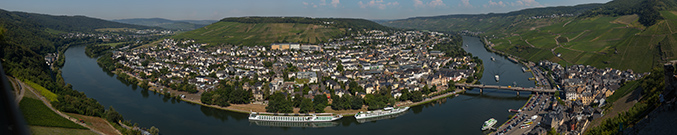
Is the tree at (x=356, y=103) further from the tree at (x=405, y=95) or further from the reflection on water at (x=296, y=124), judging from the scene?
the tree at (x=405, y=95)

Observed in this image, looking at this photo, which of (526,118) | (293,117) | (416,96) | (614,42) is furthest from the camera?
(614,42)

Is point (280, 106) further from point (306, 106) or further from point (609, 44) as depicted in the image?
point (609, 44)

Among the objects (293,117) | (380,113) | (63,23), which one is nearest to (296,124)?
(293,117)

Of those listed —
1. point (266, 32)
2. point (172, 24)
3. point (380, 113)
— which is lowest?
point (380, 113)

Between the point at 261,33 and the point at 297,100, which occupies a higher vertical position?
the point at 261,33

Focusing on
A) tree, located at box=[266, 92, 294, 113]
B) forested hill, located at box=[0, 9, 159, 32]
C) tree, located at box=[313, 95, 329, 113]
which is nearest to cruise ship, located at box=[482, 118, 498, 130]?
tree, located at box=[313, 95, 329, 113]

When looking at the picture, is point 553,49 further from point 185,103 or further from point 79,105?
point 79,105
